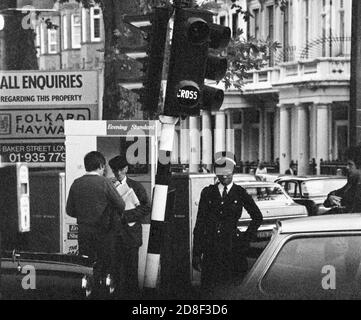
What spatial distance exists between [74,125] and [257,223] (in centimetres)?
348

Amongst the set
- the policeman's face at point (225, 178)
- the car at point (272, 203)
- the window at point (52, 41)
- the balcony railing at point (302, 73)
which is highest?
the window at point (52, 41)

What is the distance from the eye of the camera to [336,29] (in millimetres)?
50594

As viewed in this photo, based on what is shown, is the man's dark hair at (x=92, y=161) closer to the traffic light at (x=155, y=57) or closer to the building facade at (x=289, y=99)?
the traffic light at (x=155, y=57)

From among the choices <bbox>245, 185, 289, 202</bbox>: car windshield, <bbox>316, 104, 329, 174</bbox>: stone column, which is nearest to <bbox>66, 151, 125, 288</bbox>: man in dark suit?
<bbox>245, 185, 289, 202</bbox>: car windshield

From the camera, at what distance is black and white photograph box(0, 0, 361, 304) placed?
712 centimetres

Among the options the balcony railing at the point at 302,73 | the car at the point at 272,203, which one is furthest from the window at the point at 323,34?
the car at the point at 272,203

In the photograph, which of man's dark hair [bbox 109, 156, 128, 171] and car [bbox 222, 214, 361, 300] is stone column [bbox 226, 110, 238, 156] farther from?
car [bbox 222, 214, 361, 300]

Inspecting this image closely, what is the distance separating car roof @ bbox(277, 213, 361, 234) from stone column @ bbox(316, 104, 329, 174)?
4250cm

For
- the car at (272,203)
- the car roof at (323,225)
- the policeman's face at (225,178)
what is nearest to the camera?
the car roof at (323,225)

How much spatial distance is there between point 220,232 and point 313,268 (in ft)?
14.9

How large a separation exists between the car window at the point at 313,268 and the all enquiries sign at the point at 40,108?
860 centimetres

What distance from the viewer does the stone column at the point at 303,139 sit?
5117 centimetres

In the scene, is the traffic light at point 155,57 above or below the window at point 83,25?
below
